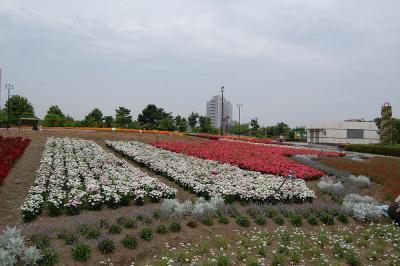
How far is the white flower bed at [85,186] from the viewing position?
9.36 metres

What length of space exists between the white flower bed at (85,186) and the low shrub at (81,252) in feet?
8.53

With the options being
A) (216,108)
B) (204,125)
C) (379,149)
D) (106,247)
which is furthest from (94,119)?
(216,108)

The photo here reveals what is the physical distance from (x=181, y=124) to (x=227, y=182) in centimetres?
5225

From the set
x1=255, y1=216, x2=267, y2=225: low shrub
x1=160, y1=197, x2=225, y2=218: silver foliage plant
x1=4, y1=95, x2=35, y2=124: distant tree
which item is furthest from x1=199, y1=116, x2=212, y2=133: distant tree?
x1=255, y1=216, x2=267, y2=225: low shrub

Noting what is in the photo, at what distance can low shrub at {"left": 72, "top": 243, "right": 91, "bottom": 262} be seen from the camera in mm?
6562

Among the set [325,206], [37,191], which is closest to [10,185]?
[37,191]

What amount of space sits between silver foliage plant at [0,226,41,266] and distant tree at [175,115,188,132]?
189 feet

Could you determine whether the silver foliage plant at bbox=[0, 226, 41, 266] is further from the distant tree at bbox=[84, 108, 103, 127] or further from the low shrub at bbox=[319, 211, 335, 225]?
the distant tree at bbox=[84, 108, 103, 127]

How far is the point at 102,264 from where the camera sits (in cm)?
660

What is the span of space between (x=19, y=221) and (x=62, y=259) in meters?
2.97

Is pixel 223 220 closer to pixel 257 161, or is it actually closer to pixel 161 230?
pixel 161 230

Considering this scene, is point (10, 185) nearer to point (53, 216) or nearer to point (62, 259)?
point (53, 216)

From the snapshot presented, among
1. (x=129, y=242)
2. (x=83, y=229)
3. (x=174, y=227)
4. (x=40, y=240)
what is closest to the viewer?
(x=40, y=240)

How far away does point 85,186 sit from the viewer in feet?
37.6
